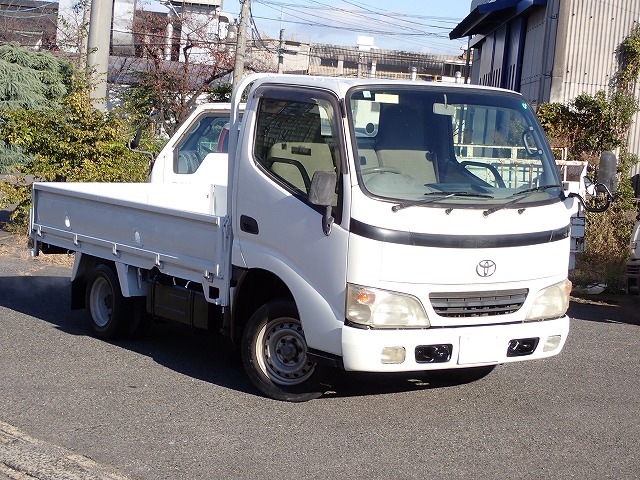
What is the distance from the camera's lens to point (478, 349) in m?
6.41

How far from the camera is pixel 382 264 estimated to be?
20.3ft

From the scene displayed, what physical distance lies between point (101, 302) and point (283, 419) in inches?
126

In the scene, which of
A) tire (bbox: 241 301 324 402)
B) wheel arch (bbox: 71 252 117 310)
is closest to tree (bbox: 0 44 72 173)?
wheel arch (bbox: 71 252 117 310)

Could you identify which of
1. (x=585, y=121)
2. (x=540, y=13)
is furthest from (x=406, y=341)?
(x=540, y=13)

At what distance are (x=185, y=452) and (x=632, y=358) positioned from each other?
4842 millimetres

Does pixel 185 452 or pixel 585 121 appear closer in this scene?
pixel 185 452

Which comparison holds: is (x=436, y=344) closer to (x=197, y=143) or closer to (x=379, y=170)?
(x=379, y=170)

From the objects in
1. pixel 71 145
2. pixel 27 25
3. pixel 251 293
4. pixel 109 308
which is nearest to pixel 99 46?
pixel 71 145

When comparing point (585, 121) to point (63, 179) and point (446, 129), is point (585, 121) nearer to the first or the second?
point (63, 179)

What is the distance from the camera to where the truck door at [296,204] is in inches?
249

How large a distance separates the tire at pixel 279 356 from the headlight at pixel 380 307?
0.66 metres

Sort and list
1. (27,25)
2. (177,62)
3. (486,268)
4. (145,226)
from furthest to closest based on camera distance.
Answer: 1. (27,25)
2. (177,62)
3. (145,226)
4. (486,268)

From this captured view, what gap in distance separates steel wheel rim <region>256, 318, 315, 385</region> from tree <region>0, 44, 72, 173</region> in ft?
64.5

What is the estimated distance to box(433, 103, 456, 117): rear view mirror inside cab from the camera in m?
7.01
